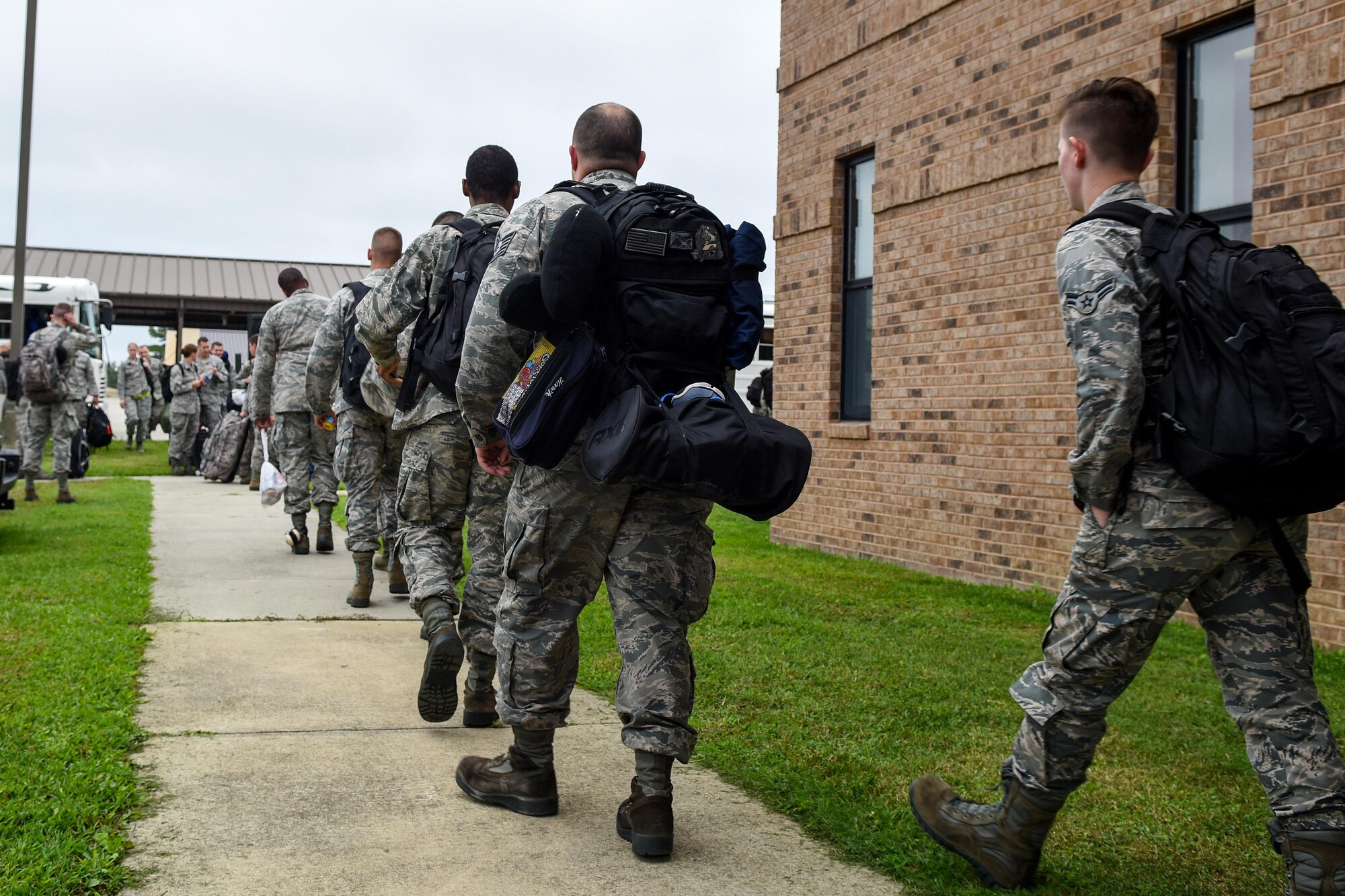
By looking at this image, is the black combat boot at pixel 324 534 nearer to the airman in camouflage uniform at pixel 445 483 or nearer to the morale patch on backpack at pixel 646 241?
the airman in camouflage uniform at pixel 445 483

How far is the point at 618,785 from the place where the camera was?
12.8 feet

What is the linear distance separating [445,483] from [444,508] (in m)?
0.12

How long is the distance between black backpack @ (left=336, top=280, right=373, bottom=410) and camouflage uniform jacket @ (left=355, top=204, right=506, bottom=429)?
147 centimetres

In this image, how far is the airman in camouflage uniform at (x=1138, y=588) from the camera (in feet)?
8.89

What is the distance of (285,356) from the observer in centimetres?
881

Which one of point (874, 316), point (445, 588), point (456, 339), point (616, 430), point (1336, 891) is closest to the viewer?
point (1336, 891)

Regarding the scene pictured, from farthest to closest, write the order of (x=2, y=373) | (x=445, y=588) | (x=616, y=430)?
1. (x=2, y=373)
2. (x=445, y=588)
3. (x=616, y=430)

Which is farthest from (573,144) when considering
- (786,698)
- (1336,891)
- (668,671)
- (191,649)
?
(191,649)

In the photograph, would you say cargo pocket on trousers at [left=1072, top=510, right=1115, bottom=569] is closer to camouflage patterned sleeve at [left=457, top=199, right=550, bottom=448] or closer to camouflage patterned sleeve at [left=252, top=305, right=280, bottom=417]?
camouflage patterned sleeve at [left=457, top=199, right=550, bottom=448]

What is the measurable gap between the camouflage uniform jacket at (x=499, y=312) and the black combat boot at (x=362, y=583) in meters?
3.67

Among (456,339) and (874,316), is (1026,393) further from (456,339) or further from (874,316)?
(456,339)

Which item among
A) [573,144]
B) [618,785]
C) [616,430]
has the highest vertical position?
[573,144]

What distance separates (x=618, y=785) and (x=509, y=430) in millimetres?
1351

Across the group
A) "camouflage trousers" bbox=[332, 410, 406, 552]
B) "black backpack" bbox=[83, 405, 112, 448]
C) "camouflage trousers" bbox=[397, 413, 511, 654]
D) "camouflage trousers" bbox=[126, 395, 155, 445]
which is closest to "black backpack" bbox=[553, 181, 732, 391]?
"camouflage trousers" bbox=[397, 413, 511, 654]
